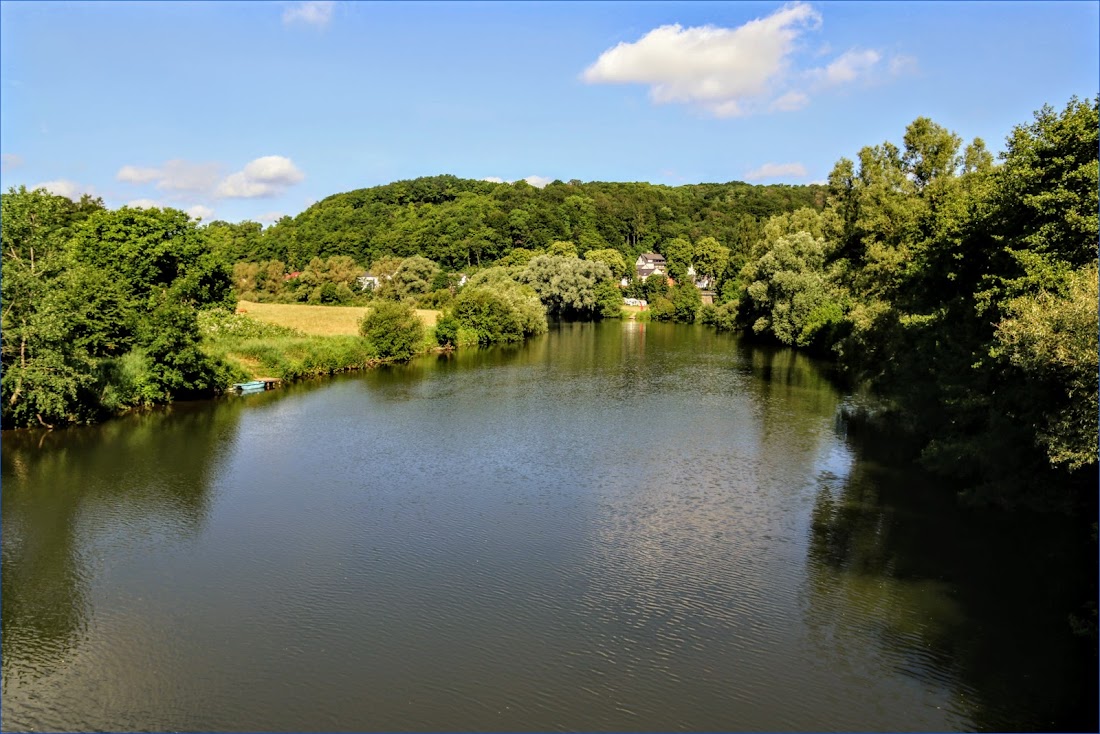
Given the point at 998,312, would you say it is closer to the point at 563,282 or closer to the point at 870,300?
the point at 870,300

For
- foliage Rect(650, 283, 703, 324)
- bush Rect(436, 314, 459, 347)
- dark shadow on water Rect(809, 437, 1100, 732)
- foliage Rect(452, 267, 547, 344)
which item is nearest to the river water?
dark shadow on water Rect(809, 437, 1100, 732)

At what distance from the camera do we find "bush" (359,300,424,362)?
48.9 meters

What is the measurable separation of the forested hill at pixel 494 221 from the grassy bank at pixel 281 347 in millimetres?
54998

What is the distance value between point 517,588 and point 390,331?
35.7m

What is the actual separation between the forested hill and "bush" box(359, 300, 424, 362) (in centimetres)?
5058

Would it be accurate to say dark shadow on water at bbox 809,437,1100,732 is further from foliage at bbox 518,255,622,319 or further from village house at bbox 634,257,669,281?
village house at bbox 634,257,669,281

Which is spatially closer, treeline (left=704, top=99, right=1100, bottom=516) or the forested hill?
treeline (left=704, top=99, right=1100, bottom=516)

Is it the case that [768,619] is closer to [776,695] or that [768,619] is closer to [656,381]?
[776,695]

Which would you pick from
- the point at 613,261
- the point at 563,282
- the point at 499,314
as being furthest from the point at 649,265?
the point at 499,314

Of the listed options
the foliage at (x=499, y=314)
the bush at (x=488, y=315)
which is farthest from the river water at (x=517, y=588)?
the foliage at (x=499, y=314)

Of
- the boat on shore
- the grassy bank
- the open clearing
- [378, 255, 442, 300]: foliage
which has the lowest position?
the boat on shore

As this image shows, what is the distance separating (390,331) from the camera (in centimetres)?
Answer: 4934

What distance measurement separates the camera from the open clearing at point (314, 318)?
5088 centimetres

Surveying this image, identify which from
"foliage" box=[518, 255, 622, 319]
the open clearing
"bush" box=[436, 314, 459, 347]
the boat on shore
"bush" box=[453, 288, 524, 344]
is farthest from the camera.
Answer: "foliage" box=[518, 255, 622, 319]
